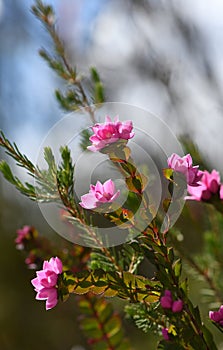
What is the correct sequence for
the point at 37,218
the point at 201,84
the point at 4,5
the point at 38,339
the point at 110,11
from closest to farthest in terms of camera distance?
the point at 201,84 → the point at 38,339 → the point at 110,11 → the point at 37,218 → the point at 4,5

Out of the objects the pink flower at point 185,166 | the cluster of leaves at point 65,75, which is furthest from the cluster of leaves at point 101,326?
the pink flower at point 185,166

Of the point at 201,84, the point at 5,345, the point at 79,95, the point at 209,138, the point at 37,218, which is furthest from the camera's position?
the point at 37,218

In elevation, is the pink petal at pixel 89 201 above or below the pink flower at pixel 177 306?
above

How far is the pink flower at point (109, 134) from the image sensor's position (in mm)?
461

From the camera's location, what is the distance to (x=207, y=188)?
500mm

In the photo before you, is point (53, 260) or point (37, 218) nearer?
point (53, 260)

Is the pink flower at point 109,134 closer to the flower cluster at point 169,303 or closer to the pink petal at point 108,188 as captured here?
the pink petal at point 108,188

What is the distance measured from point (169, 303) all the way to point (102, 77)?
5.64 ft

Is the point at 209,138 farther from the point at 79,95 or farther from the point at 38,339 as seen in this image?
the point at 38,339

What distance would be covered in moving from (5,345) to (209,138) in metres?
0.83

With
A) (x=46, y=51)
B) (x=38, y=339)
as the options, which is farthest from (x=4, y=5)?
(x=46, y=51)

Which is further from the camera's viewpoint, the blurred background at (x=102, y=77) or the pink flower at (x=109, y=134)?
the blurred background at (x=102, y=77)

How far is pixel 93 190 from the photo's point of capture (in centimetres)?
47

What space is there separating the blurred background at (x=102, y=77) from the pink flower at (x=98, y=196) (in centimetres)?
86
